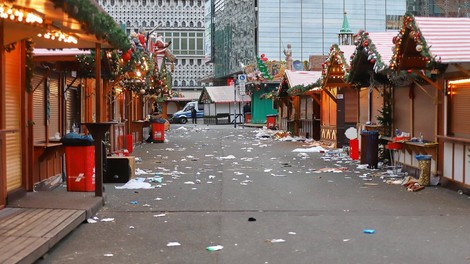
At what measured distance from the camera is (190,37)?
10550 centimetres

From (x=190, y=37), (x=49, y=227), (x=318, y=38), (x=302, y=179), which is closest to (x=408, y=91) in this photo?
(x=302, y=179)

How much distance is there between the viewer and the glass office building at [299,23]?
81.6 metres

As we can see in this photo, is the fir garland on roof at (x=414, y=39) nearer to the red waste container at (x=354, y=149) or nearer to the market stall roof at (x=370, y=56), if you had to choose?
the market stall roof at (x=370, y=56)

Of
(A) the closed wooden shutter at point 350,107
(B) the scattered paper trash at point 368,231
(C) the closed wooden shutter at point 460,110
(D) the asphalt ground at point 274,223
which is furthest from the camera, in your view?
(A) the closed wooden shutter at point 350,107

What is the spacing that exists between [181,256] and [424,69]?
8119mm

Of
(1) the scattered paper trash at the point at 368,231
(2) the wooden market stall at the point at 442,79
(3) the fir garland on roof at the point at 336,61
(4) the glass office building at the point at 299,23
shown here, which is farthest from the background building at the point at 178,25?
(1) the scattered paper trash at the point at 368,231

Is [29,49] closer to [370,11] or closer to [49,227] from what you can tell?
[49,227]

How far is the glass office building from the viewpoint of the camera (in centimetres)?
8162

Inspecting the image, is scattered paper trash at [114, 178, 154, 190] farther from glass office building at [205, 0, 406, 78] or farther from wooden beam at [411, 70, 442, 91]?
glass office building at [205, 0, 406, 78]

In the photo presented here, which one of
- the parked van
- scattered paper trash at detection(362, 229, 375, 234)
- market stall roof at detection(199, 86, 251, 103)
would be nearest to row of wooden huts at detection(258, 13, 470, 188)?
scattered paper trash at detection(362, 229, 375, 234)

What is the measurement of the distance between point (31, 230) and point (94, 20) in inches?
107

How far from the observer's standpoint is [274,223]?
9.02m

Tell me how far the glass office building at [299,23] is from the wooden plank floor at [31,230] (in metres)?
73.0

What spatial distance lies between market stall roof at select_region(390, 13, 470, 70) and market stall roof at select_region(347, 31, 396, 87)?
0.95 m
